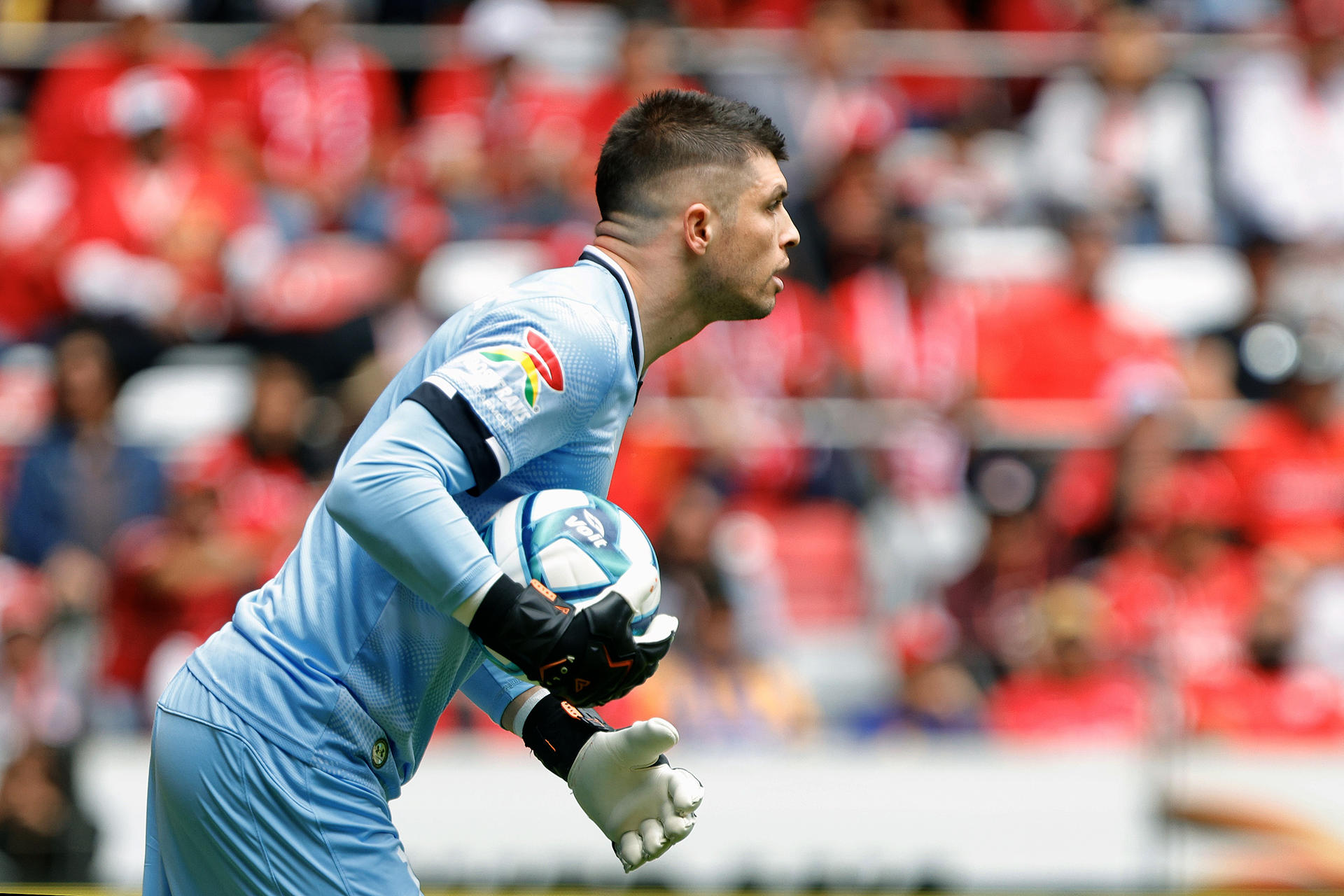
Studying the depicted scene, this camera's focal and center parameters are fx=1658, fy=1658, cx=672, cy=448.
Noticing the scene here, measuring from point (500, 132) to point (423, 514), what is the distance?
748 cm

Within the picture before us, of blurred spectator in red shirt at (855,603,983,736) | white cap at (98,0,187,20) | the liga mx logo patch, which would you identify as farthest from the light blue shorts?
white cap at (98,0,187,20)

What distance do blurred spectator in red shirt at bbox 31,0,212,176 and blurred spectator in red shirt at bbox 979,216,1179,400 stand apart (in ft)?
16.0

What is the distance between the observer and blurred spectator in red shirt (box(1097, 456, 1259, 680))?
793 cm

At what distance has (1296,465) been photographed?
885 cm

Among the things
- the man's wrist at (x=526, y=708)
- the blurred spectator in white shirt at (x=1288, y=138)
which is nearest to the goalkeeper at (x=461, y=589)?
the man's wrist at (x=526, y=708)

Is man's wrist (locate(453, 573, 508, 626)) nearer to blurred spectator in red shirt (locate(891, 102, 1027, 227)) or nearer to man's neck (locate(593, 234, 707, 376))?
man's neck (locate(593, 234, 707, 376))

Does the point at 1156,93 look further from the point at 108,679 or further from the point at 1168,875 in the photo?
the point at 108,679

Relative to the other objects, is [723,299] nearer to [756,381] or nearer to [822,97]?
[756,381]

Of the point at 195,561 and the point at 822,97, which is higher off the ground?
the point at 822,97

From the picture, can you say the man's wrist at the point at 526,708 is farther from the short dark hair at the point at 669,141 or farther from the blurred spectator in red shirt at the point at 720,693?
the blurred spectator in red shirt at the point at 720,693

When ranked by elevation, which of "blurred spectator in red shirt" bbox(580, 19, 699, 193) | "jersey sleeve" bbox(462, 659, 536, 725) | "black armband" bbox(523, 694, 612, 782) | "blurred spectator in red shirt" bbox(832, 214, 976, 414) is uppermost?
"blurred spectator in red shirt" bbox(580, 19, 699, 193)

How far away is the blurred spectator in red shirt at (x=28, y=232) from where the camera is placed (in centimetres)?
912

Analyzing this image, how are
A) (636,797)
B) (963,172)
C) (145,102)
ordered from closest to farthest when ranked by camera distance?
(636,797) < (145,102) < (963,172)

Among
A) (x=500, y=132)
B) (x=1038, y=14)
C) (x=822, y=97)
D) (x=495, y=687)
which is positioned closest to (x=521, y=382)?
(x=495, y=687)
